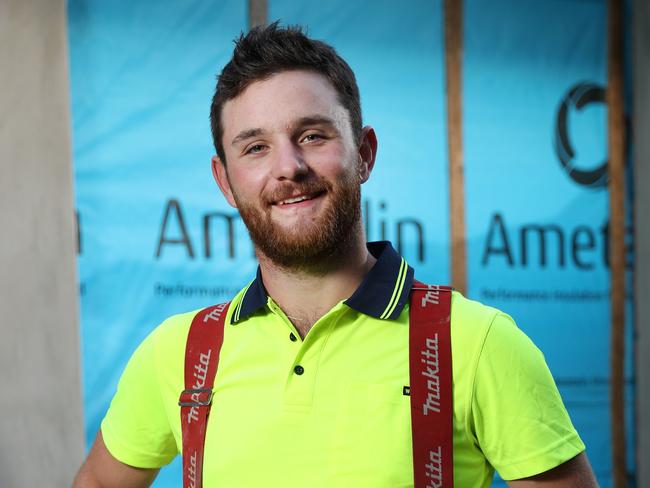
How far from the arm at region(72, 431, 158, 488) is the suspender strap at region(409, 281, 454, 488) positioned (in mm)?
583

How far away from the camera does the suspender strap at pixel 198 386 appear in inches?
51.1

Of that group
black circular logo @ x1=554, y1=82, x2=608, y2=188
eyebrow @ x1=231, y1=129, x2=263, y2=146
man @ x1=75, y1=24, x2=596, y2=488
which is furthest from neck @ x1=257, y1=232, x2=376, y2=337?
black circular logo @ x1=554, y1=82, x2=608, y2=188

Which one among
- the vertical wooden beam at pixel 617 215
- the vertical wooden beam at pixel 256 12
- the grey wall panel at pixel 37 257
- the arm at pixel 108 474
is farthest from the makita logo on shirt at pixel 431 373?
the vertical wooden beam at pixel 617 215

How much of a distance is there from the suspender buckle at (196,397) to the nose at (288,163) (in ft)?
1.24

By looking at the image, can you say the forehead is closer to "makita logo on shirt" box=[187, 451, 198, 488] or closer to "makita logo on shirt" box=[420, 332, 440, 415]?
"makita logo on shirt" box=[420, 332, 440, 415]

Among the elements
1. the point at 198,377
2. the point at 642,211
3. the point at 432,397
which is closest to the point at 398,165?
the point at 642,211

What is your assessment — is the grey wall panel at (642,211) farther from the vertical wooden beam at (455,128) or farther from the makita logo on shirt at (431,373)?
the makita logo on shirt at (431,373)

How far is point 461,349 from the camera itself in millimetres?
1194

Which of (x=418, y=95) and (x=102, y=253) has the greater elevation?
(x=418, y=95)

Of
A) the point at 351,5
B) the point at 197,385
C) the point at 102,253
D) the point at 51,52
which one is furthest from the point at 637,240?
the point at 197,385

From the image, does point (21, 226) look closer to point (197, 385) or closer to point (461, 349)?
point (197, 385)

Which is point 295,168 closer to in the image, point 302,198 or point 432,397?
point 302,198

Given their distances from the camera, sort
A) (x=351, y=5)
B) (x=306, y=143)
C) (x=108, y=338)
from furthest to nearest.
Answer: (x=351, y=5) < (x=108, y=338) < (x=306, y=143)

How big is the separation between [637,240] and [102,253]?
2452 mm
